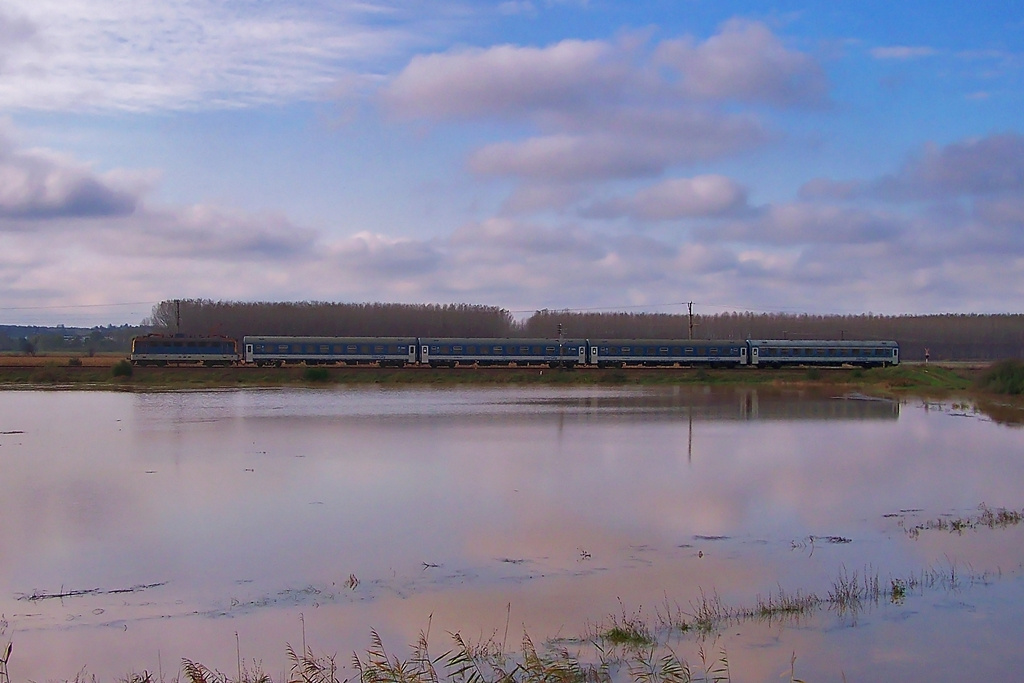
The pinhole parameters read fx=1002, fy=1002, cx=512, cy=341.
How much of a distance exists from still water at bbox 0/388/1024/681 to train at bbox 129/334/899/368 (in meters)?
35.3

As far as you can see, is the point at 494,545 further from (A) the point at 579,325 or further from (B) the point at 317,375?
(A) the point at 579,325

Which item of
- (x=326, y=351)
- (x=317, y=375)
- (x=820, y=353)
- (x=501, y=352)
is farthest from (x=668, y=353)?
(x=317, y=375)

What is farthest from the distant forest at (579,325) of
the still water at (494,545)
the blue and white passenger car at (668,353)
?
the still water at (494,545)

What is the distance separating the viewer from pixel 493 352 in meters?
64.1

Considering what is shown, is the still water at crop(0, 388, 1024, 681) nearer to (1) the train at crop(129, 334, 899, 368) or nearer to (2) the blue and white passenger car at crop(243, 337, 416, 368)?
(2) the blue and white passenger car at crop(243, 337, 416, 368)

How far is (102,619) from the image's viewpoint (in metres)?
10.3

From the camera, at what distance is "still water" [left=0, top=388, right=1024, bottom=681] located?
31.6 feet

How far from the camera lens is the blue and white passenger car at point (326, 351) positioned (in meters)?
62.8

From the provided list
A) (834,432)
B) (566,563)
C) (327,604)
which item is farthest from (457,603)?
(834,432)

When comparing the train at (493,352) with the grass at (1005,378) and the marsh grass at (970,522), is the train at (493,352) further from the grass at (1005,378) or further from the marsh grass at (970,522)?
the marsh grass at (970,522)

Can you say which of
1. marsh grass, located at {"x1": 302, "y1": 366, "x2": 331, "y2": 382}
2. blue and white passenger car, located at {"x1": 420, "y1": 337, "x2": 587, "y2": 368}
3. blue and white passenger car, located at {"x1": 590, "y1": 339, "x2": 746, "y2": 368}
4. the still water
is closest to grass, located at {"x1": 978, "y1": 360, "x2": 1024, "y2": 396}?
blue and white passenger car, located at {"x1": 590, "y1": 339, "x2": 746, "y2": 368}

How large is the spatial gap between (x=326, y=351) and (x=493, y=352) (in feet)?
34.5

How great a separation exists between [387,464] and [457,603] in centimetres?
1064

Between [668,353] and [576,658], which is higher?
[668,353]
